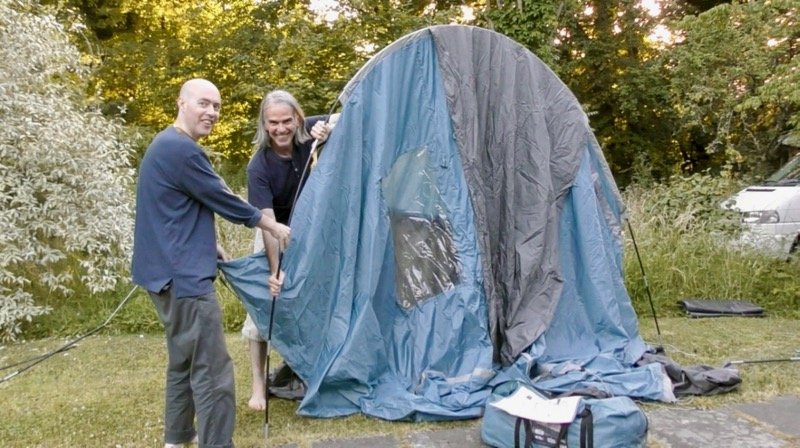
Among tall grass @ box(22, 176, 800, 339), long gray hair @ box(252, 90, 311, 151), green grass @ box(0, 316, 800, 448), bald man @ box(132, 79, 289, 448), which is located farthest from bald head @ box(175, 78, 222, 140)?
tall grass @ box(22, 176, 800, 339)

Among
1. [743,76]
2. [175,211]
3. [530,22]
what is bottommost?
[175,211]

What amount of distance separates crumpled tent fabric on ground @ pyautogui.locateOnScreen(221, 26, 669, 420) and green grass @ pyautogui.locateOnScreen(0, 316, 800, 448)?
0.26m

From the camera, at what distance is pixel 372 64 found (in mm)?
3312

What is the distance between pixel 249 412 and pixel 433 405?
93 cm

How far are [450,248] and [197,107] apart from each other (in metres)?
1.53

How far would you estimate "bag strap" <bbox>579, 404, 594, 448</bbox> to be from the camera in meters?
2.66

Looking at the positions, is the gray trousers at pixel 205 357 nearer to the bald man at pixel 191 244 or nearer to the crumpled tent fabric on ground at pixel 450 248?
the bald man at pixel 191 244

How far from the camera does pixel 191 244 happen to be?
259cm

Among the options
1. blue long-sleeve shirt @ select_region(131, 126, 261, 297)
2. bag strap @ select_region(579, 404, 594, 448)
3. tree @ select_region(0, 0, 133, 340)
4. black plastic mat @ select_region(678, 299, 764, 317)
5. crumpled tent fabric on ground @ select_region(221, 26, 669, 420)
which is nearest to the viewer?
blue long-sleeve shirt @ select_region(131, 126, 261, 297)

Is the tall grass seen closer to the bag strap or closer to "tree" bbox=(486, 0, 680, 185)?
the bag strap

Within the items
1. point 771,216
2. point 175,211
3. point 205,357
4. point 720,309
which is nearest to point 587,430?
point 205,357

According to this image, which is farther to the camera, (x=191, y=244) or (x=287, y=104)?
(x=287, y=104)

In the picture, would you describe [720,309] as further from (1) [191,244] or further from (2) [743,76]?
(1) [191,244]

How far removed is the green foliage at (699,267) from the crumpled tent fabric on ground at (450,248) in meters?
1.88
